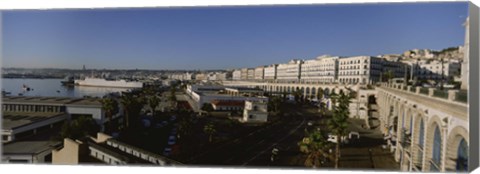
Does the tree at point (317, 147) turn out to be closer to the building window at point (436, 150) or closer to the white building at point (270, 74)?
the building window at point (436, 150)

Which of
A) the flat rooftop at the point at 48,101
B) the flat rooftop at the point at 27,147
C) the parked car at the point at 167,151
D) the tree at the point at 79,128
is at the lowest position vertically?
the parked car at the point at 167,151

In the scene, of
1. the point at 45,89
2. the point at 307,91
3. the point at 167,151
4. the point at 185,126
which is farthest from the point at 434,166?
the point at 45,89

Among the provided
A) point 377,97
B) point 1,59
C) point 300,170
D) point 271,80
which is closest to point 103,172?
point 300,170

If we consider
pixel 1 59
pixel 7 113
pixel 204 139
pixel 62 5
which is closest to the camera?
pixel 62 5

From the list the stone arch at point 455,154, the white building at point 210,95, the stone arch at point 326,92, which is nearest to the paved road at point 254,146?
the white building at point 210,95

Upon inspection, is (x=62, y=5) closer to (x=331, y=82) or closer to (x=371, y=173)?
(x=371, y=173)

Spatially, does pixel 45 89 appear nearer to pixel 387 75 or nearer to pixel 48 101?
pixel 48 101

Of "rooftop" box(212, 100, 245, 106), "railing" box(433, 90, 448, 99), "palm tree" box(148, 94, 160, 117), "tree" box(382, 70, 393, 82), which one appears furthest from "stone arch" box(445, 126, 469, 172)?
"tree" box(382, 70, 393, 82)
